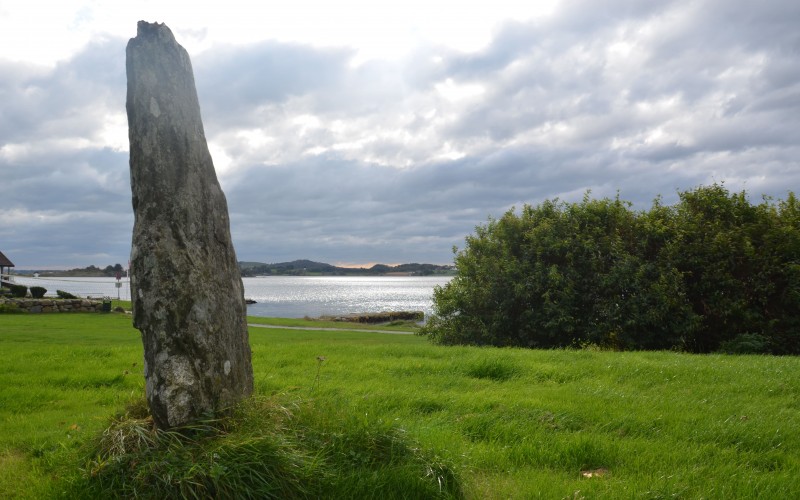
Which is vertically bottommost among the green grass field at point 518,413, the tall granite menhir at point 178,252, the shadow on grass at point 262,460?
the green grass field at point 518,413

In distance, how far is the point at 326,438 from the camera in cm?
516

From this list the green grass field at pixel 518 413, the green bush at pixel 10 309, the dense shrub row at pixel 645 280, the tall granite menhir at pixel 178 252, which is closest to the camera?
the tall granite menhir at pixel 178 252

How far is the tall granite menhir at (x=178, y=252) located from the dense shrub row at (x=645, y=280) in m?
13.6

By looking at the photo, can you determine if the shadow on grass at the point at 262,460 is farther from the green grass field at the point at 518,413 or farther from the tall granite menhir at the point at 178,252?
the tall granite menhir at the point at 178,252

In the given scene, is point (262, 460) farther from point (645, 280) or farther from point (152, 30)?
point (645, 280)

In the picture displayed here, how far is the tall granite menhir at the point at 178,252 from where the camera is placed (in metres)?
5.10

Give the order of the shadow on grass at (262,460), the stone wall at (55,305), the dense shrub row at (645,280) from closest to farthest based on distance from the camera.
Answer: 1. the shadow on grass at (262,460)
2. the dense shrub row at (645,280)
3. the stone wall at (55,305)

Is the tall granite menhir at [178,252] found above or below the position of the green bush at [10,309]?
above

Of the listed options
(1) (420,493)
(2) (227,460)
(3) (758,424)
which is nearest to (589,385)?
(3) (758,424)

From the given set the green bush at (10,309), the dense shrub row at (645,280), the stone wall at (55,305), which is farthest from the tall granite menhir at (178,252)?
the stone wall at (55,305)

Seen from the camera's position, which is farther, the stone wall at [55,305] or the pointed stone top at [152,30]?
the stone wall at [55,305]

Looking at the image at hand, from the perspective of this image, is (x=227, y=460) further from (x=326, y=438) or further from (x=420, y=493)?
(x=420, y=493)

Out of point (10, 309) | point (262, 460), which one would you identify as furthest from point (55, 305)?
point (262, 460)

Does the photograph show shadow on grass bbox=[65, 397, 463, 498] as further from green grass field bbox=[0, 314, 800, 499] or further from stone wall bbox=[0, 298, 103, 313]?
stone wall bbox=[0, 298, 103, 313]
